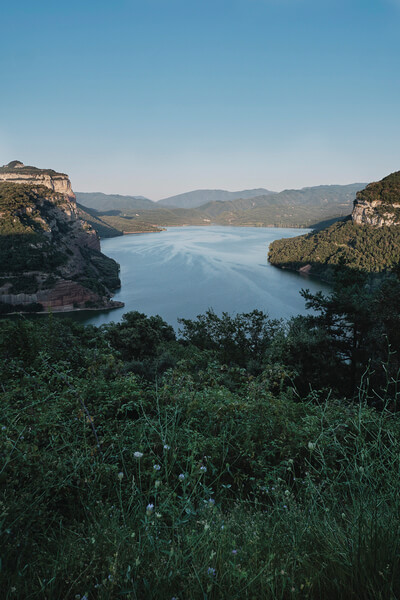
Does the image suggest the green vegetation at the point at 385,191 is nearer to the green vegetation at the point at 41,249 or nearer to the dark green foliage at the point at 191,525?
the green vegetation at the point at 41,249

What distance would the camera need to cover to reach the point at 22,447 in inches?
61.3

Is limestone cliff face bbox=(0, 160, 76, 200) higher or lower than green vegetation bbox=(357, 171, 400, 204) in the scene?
higher

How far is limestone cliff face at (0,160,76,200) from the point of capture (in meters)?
89.8

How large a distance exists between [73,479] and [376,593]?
139cm

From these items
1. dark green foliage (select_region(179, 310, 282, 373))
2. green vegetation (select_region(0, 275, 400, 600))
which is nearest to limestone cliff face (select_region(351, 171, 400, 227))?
dark green foliage (select_region(179, 310, 282, 373))

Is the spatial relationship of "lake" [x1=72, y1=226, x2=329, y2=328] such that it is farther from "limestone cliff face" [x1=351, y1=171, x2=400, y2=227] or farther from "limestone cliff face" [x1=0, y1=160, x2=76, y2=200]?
"limestone cliff face" [x1=0, y1=160, x2=76, y2=200]

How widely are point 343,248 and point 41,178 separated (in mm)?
87538

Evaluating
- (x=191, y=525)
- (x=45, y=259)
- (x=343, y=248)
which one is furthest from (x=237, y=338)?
(x=343, y=248)

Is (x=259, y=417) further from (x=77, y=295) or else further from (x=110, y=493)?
(x=77, y=295)

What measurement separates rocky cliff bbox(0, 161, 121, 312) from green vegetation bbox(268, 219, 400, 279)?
137 feet

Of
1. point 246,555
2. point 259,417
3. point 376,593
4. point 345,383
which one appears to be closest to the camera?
point 376,593

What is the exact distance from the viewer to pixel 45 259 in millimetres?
49000

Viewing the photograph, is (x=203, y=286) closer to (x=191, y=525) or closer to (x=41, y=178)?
(x=191, y=525)

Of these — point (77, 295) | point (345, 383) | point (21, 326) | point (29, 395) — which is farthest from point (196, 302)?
point (29, 395)
